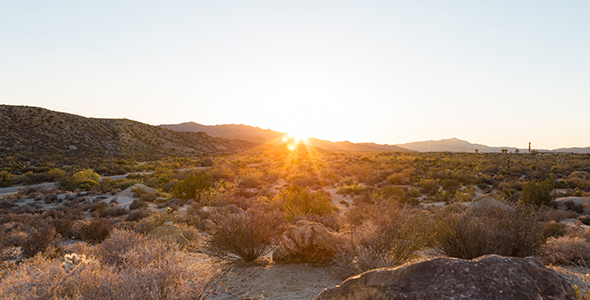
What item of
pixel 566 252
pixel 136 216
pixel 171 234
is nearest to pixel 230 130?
pixel 136 216

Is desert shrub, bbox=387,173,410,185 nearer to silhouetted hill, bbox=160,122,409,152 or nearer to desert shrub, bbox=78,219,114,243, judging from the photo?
desert shrub, bbox=78,219,114,243

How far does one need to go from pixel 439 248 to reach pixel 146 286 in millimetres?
5601

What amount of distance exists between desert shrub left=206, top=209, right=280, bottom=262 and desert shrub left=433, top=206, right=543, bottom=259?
3941 mm

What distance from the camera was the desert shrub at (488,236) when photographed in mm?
5598

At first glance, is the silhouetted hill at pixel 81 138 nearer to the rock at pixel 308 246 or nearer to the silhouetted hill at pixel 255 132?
the rock at pixel 308 246

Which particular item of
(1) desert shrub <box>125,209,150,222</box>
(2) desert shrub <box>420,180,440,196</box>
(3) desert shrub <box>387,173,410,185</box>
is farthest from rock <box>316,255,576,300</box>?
(3) desert shrub <box>387,173,410,185</box>

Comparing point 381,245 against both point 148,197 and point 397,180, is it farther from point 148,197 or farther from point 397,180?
point 397,180

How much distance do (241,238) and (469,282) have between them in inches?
Answer: 215

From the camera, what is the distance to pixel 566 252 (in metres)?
6.28

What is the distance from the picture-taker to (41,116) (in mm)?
50906

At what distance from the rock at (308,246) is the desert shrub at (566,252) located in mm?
4502

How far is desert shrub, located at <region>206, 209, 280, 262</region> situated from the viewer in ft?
23.0

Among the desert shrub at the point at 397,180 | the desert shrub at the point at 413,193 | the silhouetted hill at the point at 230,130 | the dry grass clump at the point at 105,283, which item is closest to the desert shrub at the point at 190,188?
the desert shrub at the point at 413,193

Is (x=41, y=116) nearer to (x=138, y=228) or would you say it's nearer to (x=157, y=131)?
(x=157, y=131)
